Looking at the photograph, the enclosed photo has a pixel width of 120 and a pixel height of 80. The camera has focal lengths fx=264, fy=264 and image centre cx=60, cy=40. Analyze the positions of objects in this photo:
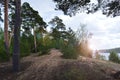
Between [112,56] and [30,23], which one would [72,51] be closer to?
[112,56]

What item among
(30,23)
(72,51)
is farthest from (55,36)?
(72,51)

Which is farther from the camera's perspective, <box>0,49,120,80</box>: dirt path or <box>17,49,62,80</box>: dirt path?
<box>17,49,62,80</box>: dirt path

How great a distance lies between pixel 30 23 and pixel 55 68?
25190 millimetres

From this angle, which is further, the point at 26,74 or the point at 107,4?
the point at 26,74

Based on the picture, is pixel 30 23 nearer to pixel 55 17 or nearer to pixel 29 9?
pixel 29 9

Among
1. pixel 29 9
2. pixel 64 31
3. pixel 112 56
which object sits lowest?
pixel 112 56

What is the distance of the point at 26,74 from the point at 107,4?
19.4 ft

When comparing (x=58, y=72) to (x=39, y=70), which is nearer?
(x=58, y=72)

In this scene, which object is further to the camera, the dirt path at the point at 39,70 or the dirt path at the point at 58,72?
the dirt path at the point at 39,70

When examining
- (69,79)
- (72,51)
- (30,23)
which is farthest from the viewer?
(30,23)

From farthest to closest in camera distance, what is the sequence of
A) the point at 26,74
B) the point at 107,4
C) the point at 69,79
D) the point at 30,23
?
1. the point at 30,23
2. the point at 26,74
3. the point at 107,4
4. the point at 69,79

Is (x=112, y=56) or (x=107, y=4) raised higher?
(x=107, y=4)

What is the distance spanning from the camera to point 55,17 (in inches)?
2096

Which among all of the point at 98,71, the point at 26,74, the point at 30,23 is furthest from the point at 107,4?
the point at 30,23
